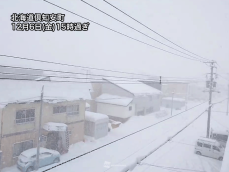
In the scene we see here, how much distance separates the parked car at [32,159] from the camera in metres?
11.8

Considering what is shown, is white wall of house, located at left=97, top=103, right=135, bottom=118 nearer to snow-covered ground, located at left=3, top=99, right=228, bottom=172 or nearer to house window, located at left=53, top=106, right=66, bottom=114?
snow-covered ground, located at left=3, top=99, right=228, bottom=172

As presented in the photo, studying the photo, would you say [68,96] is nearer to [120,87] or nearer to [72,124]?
[72,124]

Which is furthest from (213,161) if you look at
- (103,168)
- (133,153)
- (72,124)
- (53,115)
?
(53,115)

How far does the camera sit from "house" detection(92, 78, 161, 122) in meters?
26.2

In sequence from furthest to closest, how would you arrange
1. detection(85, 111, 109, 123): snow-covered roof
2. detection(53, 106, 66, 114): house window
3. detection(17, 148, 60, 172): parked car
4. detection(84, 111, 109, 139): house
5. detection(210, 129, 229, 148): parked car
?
detection(85, 111, 109, 123): snow-covered roof < detection(84, 111, 109, 139): house < detection(210, 129, 229, 148): parked car < detection(53, 106, 66, 114): house window < detection(17, 148, 60, 172): parked car

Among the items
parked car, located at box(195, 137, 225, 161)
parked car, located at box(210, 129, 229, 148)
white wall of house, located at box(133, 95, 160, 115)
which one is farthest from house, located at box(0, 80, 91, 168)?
parked car, located at box(210, 129, 229, 148)

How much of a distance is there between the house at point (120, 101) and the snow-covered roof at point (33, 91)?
824 centimetres

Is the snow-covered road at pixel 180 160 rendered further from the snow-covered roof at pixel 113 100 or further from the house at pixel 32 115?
the snow-covered roof at pixel 113 100

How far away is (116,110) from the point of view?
26.4 meters

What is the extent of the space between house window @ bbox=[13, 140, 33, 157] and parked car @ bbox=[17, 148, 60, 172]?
43.1 inches

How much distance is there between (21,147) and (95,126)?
7.45 metres

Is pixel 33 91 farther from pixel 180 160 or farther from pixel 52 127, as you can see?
pixel 180 160

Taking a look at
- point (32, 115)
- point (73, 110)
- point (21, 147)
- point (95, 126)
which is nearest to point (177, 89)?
point (95, 126)

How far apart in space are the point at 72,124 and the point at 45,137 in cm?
286
